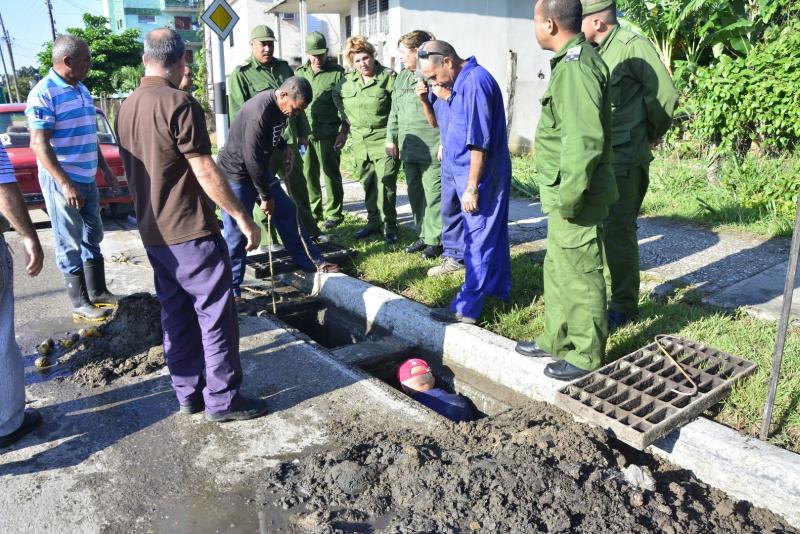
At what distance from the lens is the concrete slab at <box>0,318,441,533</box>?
2.71 meters

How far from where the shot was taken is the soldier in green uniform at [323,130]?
734 centimetres

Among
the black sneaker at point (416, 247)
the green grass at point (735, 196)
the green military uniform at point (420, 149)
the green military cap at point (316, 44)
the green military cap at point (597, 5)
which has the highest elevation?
the green military cap at point (316, 44)

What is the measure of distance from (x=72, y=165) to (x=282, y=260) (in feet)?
6.37

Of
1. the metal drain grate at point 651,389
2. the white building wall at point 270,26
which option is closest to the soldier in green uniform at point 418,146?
the metal drain grate at point 651,389

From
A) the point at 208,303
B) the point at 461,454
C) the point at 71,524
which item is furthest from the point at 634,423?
the point at 71,524

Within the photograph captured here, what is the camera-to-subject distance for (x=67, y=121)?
190 inches

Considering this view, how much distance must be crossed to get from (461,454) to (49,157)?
12.2 ft

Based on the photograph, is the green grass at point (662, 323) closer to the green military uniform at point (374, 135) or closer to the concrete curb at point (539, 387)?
the concrete curb at point (539, 387)

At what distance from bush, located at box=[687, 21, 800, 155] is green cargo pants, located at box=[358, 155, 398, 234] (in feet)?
14.8

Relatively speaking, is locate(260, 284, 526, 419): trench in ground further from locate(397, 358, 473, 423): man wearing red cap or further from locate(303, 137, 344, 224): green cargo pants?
locate(303, 137, 344, 224): green cargo pants

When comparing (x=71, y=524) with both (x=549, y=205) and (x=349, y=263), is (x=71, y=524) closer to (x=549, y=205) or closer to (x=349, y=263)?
(x=549, y=205)

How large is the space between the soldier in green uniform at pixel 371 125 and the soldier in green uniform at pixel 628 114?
9.58ft

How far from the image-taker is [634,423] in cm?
297

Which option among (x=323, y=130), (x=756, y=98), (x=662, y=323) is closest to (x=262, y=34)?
(x=323, y=130)
